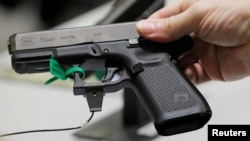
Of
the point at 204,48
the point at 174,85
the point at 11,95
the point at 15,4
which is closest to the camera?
the point at 174,85

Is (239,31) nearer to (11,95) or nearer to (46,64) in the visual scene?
(46,64)

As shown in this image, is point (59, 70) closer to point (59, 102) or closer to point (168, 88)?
point (168, 88)

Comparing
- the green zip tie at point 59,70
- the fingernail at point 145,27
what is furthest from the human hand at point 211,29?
the green zip tie at point 59,70

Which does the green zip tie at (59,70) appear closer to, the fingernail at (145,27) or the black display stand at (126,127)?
the fingernail at (145,27)

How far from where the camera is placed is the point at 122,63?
85 cm

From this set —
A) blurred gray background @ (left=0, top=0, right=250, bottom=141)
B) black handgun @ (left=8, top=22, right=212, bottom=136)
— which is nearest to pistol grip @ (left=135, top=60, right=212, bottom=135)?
black handgun @ (left=8, top=22, right=212, bottom=136)

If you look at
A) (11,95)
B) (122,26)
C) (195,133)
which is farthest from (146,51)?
(11,95)

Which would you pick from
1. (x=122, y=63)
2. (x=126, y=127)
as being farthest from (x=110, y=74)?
(x=126, y=127)

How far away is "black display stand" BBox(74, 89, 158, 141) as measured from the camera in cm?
110

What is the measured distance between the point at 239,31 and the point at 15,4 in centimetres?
99

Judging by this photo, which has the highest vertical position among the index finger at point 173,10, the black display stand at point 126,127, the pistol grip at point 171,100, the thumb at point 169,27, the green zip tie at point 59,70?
the index finger at point 173,10

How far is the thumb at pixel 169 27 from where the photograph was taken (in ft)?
2.84

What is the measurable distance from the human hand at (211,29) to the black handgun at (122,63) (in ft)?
0.08

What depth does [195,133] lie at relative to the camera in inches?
42.4
